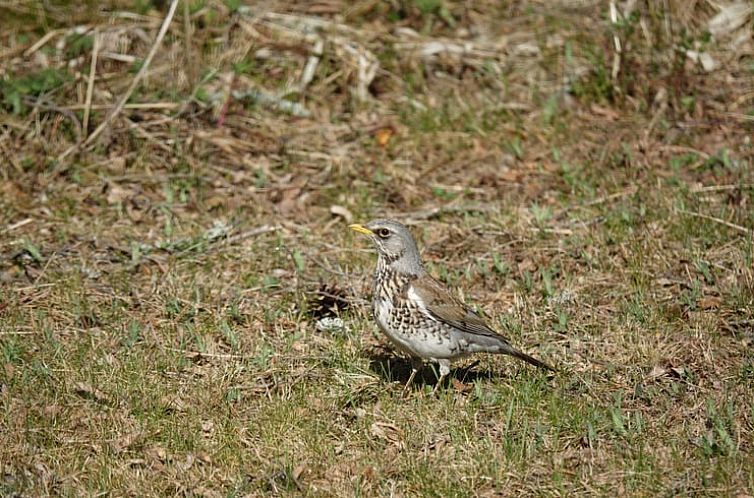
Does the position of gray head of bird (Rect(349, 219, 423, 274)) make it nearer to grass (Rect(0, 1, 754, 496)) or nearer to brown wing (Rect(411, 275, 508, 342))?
brown wing (Rect(411, 275, 508, 342))

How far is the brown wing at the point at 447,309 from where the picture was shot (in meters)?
6.62

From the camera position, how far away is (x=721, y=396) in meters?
6.39

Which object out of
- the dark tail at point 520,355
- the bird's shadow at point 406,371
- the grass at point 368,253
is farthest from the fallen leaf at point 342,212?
the dark tail at point 520,355

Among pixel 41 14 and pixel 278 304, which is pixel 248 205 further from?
pixel 41 14

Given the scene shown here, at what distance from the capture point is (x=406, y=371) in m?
7.13

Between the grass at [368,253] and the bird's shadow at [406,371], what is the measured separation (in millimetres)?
20

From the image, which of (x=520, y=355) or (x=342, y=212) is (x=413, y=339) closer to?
(x=520, y=355)

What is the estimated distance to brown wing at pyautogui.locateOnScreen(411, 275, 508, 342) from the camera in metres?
6.62

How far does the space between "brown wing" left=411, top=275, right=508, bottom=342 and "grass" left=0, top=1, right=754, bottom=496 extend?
1.15ft

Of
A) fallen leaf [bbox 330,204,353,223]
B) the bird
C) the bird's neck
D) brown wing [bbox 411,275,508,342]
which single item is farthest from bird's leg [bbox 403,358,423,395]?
fallen leaf [bbox 330,204,353,223]

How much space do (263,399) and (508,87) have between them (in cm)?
515

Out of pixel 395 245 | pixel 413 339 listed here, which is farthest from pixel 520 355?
pixel 395 245

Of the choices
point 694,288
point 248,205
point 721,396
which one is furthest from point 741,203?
point 248,205

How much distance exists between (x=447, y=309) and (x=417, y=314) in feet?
0.68
